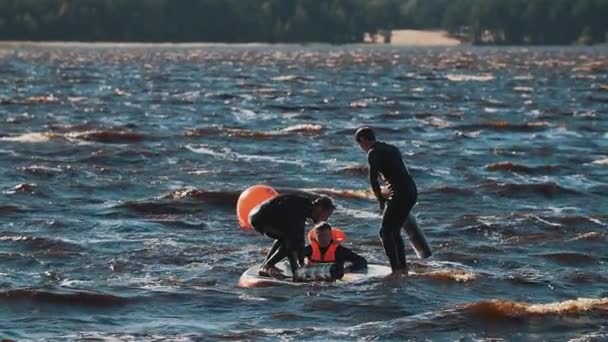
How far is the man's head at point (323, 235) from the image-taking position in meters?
21.3

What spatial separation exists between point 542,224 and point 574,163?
11285mm

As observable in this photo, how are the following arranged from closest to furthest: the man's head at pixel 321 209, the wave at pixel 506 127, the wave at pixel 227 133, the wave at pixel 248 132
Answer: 1. the man's head at pixel 321 209
2. the wave at pixel 227 133
3. the wave at pixel 248 132
4. the wave at pixel 506 127

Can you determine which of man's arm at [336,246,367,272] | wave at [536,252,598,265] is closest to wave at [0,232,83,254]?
man's arm at [336,246,367,272]

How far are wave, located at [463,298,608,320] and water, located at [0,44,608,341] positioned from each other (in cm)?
4

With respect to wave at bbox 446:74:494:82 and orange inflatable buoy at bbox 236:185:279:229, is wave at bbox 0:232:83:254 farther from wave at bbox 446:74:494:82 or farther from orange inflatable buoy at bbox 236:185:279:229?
wave at bbox 446:74:494:82

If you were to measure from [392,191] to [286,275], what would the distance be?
1.85m

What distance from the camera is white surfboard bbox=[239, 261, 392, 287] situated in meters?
21.1

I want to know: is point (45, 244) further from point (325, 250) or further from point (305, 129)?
point (305, 129)

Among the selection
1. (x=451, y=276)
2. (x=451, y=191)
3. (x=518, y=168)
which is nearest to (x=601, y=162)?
(x=518, y=168)

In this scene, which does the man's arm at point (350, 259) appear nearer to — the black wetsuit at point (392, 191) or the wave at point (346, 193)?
the black wetsuit at point (392, 191)

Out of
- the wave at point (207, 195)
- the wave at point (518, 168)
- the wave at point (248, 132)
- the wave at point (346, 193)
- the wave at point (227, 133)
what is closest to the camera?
the wave at point (207, 195)

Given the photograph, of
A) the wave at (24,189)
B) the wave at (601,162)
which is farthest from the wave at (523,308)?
the wave at (601,162)

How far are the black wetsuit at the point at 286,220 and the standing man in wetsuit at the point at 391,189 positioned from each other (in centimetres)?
104

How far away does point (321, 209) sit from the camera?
21.0m
